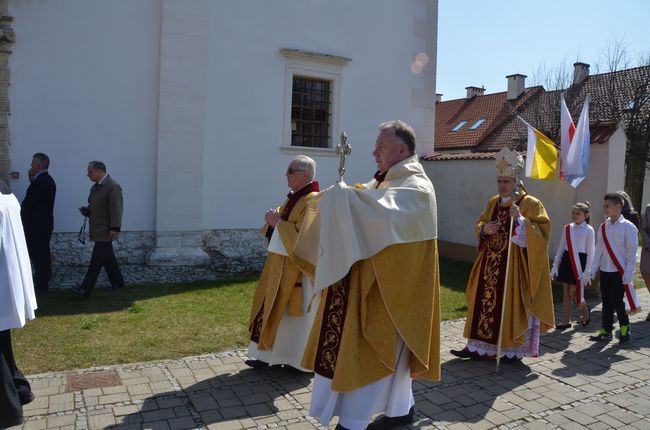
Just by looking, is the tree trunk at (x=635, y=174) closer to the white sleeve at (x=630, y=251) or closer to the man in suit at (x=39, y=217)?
the white sleeve at (x=630, y=251)

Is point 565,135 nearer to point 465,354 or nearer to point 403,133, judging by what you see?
point 465,354

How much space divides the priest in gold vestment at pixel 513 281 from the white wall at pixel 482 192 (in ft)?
14.3

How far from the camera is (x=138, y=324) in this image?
6320 mm

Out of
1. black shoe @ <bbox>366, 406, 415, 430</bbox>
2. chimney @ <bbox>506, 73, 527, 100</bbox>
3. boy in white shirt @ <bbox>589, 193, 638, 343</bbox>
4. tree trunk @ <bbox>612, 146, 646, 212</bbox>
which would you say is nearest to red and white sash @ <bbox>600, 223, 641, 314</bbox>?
boy in white shirt @ <bbox>589, 193, 638, 343</bbox>

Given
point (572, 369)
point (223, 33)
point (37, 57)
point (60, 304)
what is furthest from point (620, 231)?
point (37, 57)

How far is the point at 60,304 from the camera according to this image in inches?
280

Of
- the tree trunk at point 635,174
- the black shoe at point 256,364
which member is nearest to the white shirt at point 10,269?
the black shoe at point 256,364

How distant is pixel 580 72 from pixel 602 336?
77.7ft

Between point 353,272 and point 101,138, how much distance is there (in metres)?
7.43

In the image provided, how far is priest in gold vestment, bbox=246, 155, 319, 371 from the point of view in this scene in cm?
473

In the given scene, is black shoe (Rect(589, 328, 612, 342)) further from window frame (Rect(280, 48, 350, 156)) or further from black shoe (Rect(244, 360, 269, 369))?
window frame (Rect(280, 48, 350, 156))

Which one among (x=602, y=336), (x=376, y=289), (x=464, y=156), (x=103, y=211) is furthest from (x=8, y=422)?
(x=464, y=156)

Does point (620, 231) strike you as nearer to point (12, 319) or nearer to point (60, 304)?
point (12, 319)

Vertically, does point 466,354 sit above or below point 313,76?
below
